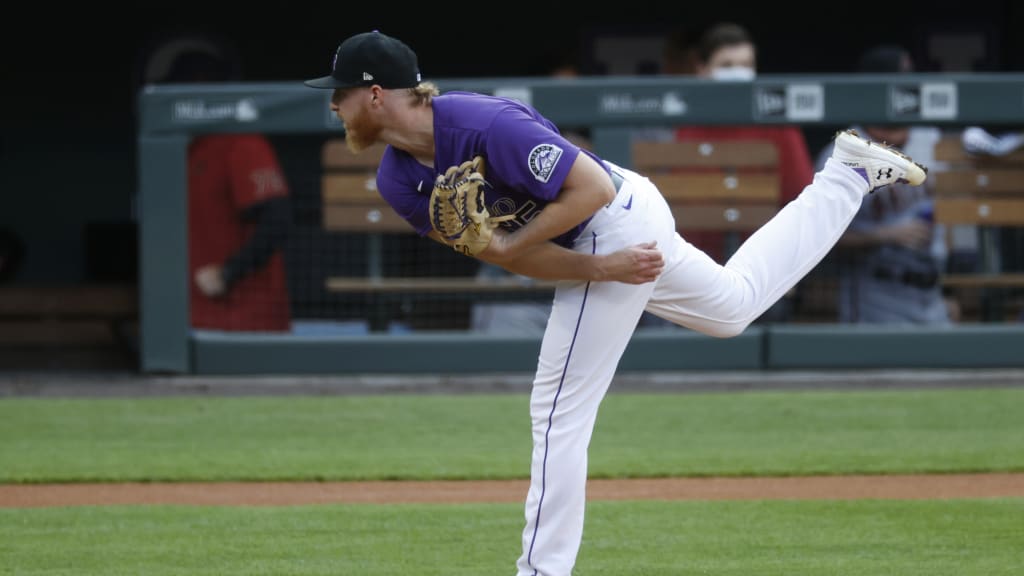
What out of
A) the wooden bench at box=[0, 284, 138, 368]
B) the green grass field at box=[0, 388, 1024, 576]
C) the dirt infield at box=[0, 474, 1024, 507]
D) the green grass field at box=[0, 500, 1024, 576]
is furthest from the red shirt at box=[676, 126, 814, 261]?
the wooden bench at box=[0, 284, 138, 368]

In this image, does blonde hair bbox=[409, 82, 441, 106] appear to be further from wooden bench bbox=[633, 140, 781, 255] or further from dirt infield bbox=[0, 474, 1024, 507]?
wooden bench bbox=[633, 140, 781, 255]

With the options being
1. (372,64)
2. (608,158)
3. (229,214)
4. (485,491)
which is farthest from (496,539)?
(229,214)

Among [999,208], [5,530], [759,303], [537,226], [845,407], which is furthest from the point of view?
[999,208]

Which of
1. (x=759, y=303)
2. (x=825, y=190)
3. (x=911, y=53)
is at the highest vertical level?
(x=911, y=53)

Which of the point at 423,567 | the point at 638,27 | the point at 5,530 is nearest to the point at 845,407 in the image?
the point at 423,567

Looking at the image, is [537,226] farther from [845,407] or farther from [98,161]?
[98,161]

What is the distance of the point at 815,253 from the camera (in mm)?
4484

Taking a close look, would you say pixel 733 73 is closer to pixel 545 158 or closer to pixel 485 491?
pixel 485 491

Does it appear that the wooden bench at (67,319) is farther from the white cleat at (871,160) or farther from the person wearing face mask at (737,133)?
the white cleat at (871,160)

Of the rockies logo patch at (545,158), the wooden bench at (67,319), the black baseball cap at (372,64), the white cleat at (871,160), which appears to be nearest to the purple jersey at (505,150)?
the rockies logo patch at (545,158)

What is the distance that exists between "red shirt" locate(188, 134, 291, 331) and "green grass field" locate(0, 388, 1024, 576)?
2.56 feet

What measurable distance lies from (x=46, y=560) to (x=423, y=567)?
1111 millimetres

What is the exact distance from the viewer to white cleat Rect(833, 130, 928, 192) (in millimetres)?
4637

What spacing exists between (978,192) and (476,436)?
134 inches
